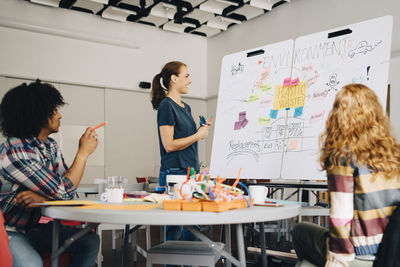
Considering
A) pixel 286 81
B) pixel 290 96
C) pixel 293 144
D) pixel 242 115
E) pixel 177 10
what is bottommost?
pixel 293 144

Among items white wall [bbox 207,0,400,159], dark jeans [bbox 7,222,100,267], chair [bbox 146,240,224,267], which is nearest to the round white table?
chair [bbox 146,240,224,267]

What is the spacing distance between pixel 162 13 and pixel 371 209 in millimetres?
6356

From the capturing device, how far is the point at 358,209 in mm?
1370

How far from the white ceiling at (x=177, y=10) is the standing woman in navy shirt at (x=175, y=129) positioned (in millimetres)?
4236

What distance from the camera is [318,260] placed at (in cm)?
152

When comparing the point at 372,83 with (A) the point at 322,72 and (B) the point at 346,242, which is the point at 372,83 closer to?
(A) the point at 322,72

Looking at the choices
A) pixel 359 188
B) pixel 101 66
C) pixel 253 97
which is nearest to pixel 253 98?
pixel 253 97

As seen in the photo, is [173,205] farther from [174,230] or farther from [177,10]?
[177,10]

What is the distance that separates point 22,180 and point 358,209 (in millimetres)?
1286

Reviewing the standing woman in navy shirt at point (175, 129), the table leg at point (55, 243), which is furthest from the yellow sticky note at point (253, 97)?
the table leg at point (55, 243)

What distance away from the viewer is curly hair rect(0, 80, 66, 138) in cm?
173

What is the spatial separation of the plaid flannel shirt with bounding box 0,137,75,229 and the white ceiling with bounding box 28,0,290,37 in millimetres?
5250

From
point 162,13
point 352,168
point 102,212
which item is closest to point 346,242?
point 352,168

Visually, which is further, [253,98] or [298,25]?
[298,25]
